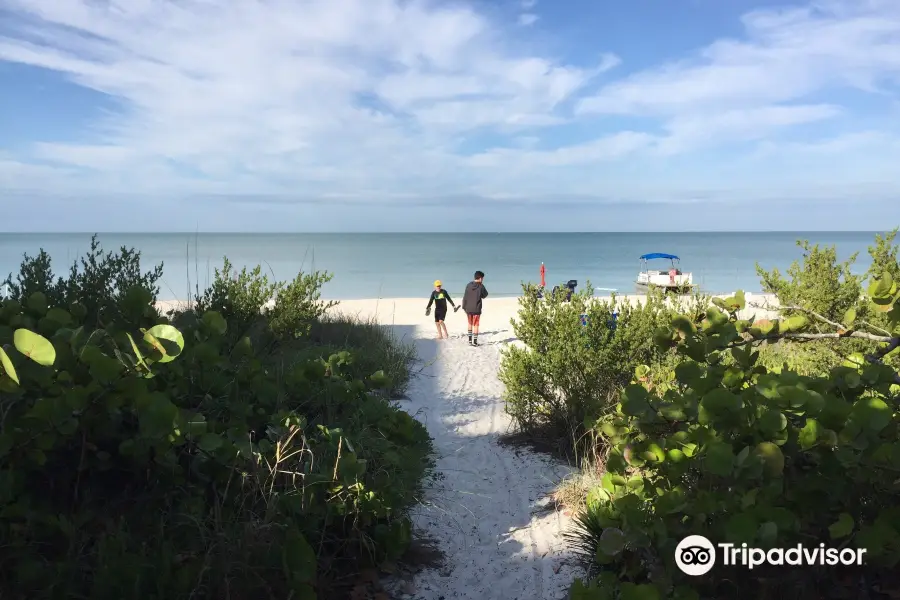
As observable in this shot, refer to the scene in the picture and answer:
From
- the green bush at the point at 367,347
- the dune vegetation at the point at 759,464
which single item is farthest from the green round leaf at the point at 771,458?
the green bush at the point at 367,347

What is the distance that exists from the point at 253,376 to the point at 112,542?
109 cm

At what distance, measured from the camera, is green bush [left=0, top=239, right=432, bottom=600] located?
6.95ft

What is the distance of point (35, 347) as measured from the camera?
1895mm

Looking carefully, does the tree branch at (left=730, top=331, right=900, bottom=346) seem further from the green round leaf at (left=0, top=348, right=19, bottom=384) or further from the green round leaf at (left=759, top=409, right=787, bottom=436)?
the green round leaf at (left=0, top=348, right=19, bottom=384)

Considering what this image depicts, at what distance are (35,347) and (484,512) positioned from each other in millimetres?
3280

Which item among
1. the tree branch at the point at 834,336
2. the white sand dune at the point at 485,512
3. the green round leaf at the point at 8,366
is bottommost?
the white sand dune at the point at 485,512

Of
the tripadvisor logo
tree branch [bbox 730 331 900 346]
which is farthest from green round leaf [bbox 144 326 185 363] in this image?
tree branch [bbox 730 331 900 346]

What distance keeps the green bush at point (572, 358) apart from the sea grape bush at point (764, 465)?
3.67 metres

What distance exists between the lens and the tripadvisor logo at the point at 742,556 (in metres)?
1.87

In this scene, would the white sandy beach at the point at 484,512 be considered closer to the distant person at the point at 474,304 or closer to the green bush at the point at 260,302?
the green bush at the point at 260,302

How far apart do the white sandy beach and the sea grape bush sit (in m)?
1.38

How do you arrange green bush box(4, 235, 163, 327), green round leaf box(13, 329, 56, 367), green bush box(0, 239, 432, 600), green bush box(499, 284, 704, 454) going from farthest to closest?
green bush box(4, 235, 163, 327)
green bush box(499, 284, 704, 454)
green bush box(0, 239, 432, 600)
green round leaf box(13, 329, 56, 367)

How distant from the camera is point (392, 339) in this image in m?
11.2

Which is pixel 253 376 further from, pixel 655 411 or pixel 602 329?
pixel 602 329
